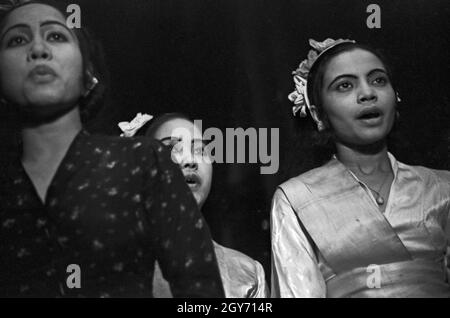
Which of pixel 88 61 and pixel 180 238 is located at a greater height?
pixel 88 61

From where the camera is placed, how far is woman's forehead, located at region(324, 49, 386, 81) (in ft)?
7.68

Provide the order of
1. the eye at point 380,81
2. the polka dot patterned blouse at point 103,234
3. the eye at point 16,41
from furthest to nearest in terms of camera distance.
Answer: the eye at point 380,81, the eye at point 16,41, the polka dot patterned blouse at point 103,234

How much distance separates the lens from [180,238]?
2158 millimetres

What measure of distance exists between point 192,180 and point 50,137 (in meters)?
0.47

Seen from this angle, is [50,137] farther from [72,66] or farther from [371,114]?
[371,114]

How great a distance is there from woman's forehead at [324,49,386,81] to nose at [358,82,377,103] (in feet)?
0.17

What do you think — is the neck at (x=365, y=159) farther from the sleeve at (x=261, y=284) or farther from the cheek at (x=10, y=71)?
the cheek at (x=10, y=71)

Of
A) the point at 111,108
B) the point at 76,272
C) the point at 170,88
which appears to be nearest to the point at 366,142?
the point at 170,88

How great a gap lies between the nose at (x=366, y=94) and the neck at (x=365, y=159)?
6.2 inches

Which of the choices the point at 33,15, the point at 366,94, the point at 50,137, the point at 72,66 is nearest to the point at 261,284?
the point at 366,94

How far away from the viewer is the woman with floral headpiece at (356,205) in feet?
7.29

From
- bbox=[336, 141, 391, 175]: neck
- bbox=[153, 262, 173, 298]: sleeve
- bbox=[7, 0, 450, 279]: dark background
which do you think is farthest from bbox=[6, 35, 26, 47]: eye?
bbox=[336, 141, 391, 175]: neck

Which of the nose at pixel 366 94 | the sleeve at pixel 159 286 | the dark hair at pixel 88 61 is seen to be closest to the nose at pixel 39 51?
the dark hair at pixel 88 61

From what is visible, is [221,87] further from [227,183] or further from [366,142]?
[366,142]
